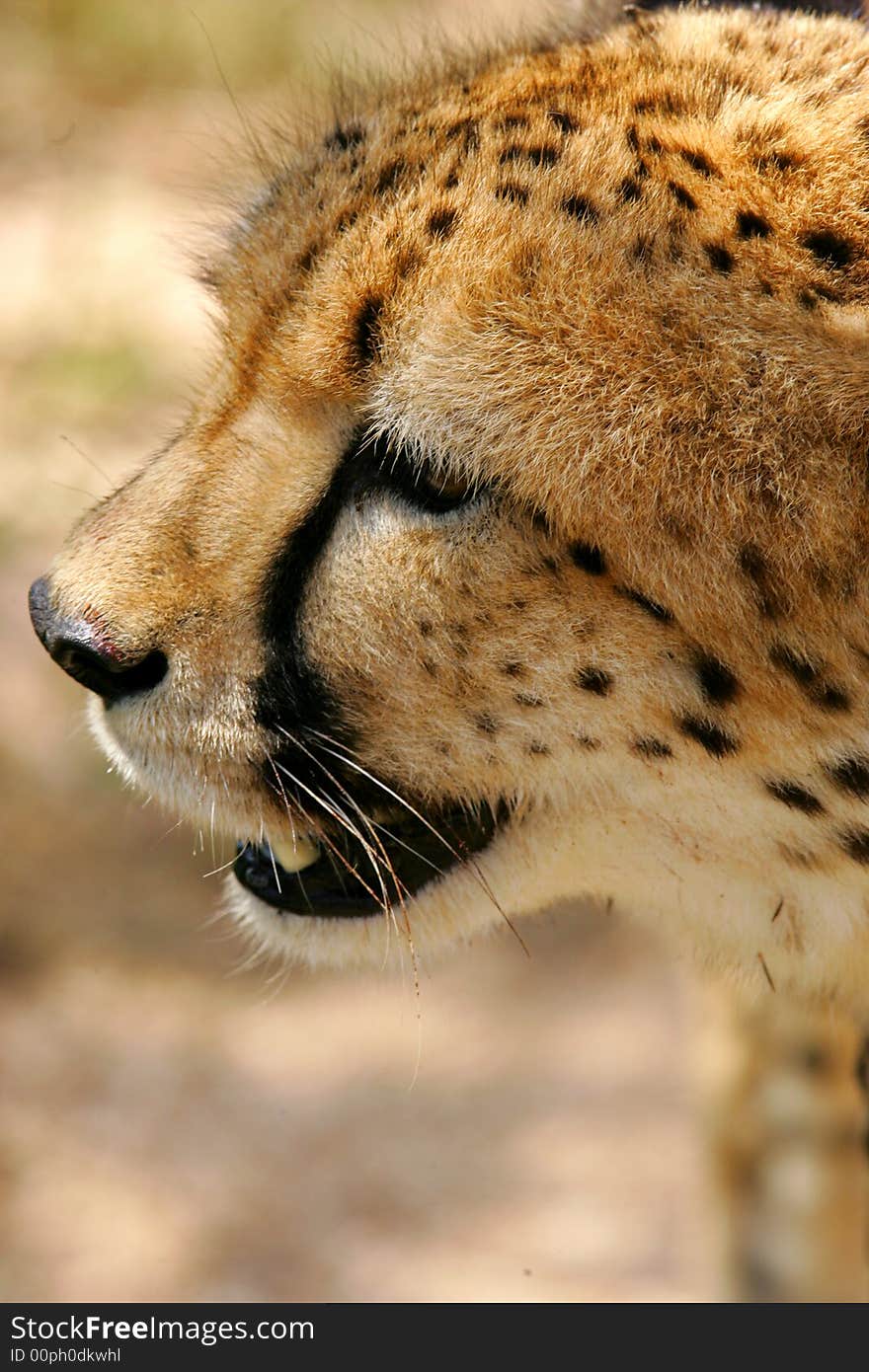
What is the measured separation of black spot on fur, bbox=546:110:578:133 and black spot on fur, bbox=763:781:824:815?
0.46 meters

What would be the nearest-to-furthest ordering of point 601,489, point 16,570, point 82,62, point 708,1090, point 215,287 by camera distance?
point 601,489
point 215,287
point 708,1090
point 16,570
point 82,62

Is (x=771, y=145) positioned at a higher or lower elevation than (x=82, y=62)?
higher

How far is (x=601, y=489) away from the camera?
42.0 inches

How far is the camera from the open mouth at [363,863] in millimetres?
1267

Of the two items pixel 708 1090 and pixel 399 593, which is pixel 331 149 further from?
pixel 708 1090

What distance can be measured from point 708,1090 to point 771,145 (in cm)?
123

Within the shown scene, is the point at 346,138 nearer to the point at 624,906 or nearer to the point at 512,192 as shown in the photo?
the point at 512,192

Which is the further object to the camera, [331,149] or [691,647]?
[331,149]

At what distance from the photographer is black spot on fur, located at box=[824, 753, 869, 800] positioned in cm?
111

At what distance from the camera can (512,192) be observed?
111 cm

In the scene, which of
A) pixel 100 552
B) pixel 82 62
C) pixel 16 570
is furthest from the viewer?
pixel 82 62

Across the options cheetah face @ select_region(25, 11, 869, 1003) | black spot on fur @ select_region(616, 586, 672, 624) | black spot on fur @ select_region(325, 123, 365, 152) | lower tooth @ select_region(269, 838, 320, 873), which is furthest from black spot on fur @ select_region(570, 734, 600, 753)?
black spot on fur @ select_region(325, 123, 365, 152)

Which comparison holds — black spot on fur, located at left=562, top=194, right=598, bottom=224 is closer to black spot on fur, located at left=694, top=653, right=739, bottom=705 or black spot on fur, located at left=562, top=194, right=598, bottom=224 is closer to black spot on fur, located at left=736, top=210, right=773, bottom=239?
black spot on fur, located at left=736, top=210, right=773, bottom=239

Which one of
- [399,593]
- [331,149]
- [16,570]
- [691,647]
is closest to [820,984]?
[691,647]
